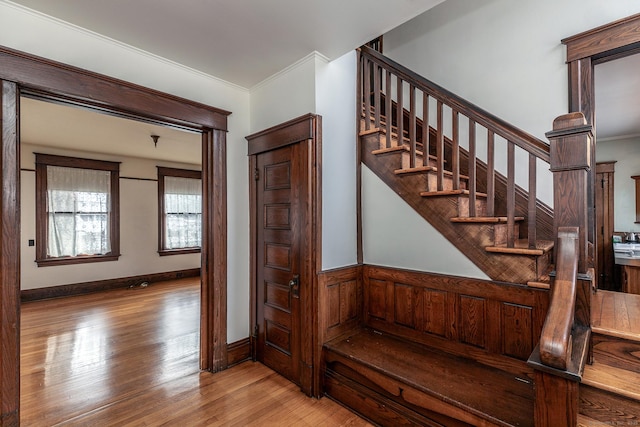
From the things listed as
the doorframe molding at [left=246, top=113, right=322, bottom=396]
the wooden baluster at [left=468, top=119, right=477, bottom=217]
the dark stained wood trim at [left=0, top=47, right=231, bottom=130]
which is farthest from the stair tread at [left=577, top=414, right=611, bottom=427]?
the dark stained wood trim at [left=0, top=47, right=231, bottom=130]

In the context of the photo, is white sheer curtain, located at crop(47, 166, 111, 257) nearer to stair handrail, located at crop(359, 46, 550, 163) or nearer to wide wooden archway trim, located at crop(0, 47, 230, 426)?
wide wooden archway trim, located at crop(0, 47, 230, 426)

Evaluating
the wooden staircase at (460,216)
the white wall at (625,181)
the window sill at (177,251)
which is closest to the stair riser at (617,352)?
the wooden staircase at (460,216)

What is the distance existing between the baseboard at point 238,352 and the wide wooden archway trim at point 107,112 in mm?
67

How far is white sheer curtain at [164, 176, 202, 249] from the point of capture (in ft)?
21.8

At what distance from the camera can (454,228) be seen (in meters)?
2.14

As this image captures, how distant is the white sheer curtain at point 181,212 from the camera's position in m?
6.63

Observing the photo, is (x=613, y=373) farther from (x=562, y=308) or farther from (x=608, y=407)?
(x=562, y=308)

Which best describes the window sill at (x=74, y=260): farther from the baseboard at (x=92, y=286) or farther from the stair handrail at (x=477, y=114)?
the stair handrail at (x=477, y=114)

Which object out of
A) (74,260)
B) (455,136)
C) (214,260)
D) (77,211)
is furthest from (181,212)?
(455,136)

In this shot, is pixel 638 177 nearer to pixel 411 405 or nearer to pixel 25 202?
pixel 411 405

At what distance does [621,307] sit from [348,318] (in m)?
1.87

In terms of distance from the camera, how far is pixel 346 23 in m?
1.99

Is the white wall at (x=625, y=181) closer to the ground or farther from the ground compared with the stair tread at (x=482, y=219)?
farther from the ground

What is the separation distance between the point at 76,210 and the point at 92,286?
147cm
